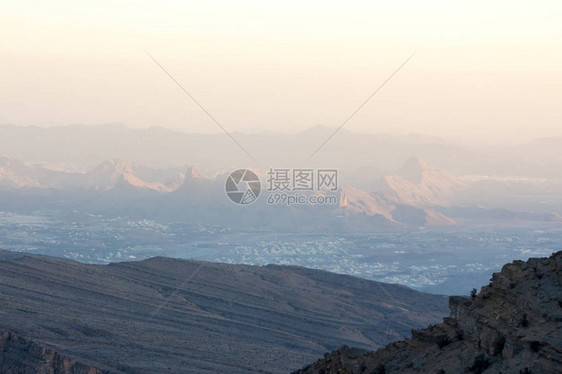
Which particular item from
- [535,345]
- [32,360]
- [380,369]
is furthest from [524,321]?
[32,360]

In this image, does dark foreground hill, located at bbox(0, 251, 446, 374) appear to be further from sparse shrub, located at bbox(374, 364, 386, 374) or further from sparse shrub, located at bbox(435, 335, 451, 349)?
sparse shrub, located at bbox(435, 335, 451, 349)

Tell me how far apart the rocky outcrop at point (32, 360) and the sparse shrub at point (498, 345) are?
28954 mm

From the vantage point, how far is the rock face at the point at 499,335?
1602cm

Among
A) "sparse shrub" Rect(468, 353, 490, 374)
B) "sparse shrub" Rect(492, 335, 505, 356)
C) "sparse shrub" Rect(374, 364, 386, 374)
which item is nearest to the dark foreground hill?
"sparse shrub" Rect(374, 364, 386, 374)

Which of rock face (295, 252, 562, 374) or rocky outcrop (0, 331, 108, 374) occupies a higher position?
rock face (295, 252, 562, 374)

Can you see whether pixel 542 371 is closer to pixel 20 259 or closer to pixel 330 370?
pixel 330 370

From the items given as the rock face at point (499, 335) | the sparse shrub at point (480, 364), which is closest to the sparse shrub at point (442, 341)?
the rock face at point (499, 335)

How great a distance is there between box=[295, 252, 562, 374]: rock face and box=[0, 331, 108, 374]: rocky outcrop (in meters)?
24.5

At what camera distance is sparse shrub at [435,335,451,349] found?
19272 mm

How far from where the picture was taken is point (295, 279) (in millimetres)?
101000

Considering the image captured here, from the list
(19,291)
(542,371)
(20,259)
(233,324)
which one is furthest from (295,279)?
(542,371)

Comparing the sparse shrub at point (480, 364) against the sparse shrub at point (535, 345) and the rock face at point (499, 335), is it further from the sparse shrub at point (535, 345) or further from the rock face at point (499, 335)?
the sparse shrub at point (535, 345)

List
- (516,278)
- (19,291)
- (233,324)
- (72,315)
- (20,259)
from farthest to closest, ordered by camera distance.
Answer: (20,259), (233,324), (19,291), (72,315), (516,278)

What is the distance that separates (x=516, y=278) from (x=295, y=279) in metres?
82.6
